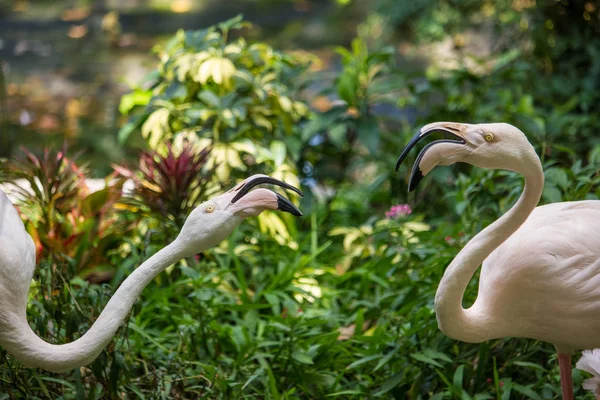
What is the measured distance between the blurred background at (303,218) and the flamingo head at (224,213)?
1.80ft

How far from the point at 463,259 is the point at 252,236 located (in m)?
1.73

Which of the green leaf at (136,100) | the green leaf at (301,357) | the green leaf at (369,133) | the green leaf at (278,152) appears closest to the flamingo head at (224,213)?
the green leaf at (301,357)

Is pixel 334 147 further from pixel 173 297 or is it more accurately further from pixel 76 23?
pixel 76 23

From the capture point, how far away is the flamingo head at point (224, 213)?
78.4 inches

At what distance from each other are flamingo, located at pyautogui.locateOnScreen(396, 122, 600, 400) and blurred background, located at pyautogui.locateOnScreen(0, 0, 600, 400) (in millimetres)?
416

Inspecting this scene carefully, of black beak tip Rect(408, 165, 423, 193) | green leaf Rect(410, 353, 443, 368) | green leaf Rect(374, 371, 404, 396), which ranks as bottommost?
green leaf Rect(374, 371, 404, 396)

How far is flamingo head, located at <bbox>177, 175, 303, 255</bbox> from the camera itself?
199 centimetres

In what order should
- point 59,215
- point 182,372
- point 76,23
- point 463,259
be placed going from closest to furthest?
point 463,259, point 182,372, point 59,215, point 76,23

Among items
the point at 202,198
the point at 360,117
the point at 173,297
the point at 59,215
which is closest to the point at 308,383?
the point at 173,297

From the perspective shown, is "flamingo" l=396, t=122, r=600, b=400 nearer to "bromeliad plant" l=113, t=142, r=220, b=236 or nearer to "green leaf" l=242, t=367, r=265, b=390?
"green leaf" l=242, t=367, r=265, b=390

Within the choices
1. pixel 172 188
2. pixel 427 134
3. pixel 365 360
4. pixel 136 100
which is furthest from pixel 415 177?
pixel 136 100

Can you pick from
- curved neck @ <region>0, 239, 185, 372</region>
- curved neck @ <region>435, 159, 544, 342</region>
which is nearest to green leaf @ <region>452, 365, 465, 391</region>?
curved neck @ <region>435, 159, 544, 342</region>

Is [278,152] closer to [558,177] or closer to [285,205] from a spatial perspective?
[558,177]

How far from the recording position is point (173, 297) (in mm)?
3172
